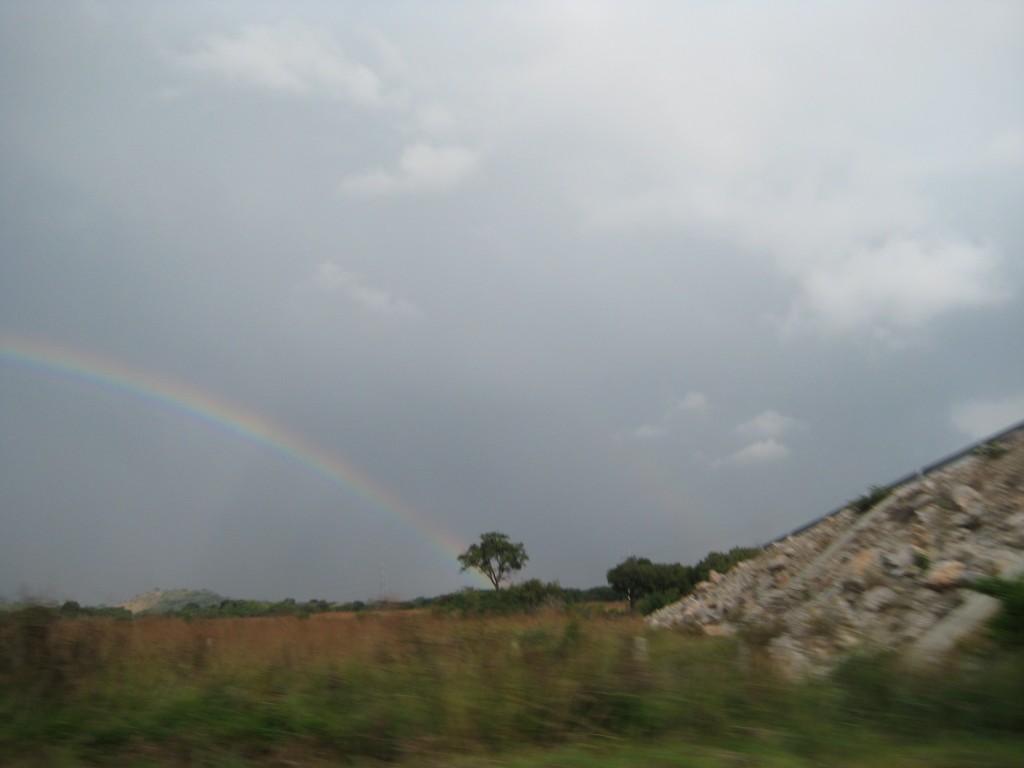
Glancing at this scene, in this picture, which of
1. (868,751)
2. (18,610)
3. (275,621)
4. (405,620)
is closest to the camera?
(868,751)

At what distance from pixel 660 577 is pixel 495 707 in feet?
113

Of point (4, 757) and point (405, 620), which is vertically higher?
point (405, 620)

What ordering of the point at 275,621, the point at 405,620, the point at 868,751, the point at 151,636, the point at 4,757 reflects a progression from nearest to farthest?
the point at 868,751 < the point at 4,757 < the point at 405,620 < the point at 151,636 < the point at 275,621

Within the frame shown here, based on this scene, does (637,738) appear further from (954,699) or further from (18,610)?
(18,610)

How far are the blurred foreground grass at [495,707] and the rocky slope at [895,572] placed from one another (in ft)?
5.00

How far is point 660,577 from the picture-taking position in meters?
41.7

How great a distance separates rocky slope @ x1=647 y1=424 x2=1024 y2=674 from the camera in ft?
43.0

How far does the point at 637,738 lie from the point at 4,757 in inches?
265

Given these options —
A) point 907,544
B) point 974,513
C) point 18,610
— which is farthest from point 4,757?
point 974,513

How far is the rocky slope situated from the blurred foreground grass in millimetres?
1523

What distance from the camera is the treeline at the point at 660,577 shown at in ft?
105

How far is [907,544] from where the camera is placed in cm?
1714

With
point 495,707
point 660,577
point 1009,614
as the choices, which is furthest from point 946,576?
point 660,577

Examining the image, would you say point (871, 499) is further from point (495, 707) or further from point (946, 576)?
point (495, 707)
